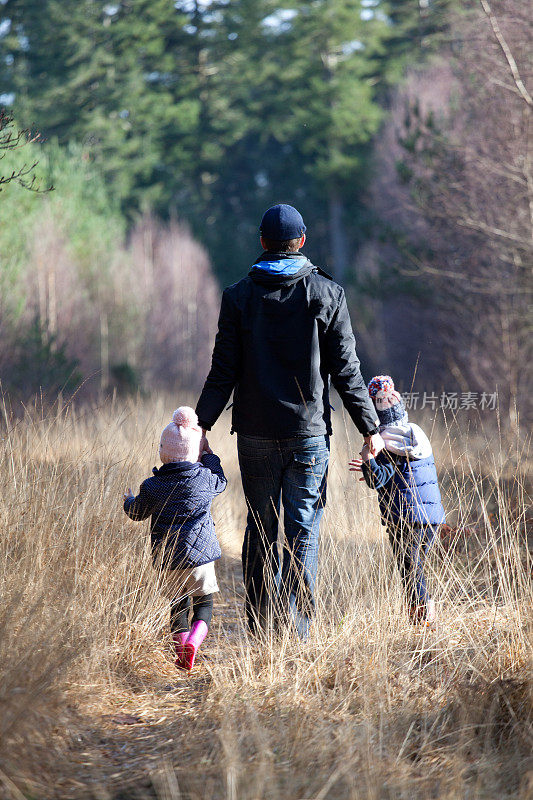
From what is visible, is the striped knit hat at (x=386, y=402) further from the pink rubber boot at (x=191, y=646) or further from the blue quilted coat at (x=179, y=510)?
the pink rubber boot at (x=191, y=646)

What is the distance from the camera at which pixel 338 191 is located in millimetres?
26641

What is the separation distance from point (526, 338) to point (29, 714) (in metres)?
9.54

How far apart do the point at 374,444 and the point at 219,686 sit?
1.16 m

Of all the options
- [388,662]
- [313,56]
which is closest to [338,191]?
[313,56]

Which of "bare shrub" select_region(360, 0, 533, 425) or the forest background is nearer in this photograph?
"bare shrub" select_region(360, 0, 533, 425)

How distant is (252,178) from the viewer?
2852 cm

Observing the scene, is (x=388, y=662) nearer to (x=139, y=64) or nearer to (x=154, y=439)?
(x=154, y=439)

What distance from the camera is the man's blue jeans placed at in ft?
11.2

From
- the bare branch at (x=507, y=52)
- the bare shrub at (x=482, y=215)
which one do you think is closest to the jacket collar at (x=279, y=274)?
the bare shrub at (x=482, y=215)

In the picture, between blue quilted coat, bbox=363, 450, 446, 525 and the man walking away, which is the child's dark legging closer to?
the man walking away

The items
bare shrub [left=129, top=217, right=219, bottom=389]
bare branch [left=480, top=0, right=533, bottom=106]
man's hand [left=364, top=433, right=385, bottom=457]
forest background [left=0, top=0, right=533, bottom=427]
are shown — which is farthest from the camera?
bare shrub [left=129, top=217, right=219, bottom=389]

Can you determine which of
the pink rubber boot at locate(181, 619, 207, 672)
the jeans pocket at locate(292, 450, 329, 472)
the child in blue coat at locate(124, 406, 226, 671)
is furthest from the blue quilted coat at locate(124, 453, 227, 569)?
the jeans pocket at locate(292, 450, 329, 472)

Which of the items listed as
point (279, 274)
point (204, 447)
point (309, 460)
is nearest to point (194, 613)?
point (204, 447)

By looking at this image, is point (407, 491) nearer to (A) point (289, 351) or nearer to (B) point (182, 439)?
(A) point (289, 351)
